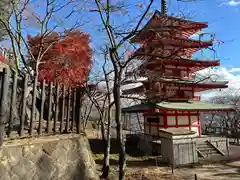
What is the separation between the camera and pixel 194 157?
35.1 ft

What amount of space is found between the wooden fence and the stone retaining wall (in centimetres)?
31

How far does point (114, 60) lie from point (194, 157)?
809 centimetres

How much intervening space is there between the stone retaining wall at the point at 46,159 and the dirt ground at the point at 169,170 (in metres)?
3.37

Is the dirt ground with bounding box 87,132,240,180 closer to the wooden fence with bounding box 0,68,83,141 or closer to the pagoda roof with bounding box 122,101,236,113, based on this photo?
the pagoda roof with bounding box 122,101,236,113

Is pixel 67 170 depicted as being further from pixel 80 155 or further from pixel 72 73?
pixel 72 73

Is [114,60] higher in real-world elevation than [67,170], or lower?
higher

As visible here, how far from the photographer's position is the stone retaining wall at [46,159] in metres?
3.36

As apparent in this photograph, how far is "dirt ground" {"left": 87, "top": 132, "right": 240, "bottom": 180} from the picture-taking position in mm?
7953

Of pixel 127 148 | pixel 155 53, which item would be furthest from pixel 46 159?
pixel 127 148

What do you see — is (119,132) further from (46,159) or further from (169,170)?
(169,170)

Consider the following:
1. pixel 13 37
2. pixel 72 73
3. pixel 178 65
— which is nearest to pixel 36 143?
pixel 13 37

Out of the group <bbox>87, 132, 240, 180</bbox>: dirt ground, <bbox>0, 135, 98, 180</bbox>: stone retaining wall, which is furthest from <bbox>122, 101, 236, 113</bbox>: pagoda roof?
<bbox>0, 135, 98, 180</bbox>: stone retaining wall

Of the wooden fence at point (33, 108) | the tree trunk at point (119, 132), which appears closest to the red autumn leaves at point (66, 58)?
the wooden fence at point (33, 108)

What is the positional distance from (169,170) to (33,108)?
744cm
